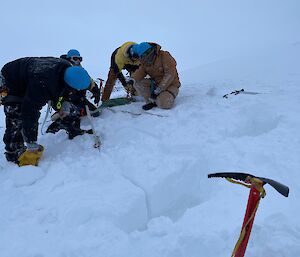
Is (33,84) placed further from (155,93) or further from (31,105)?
(155,93)

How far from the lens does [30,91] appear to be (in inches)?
164

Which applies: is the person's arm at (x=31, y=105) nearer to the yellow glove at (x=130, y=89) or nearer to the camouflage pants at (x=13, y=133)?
the camouflage pants at (x=13, y=133)

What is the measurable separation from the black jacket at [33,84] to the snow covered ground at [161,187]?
631 mm

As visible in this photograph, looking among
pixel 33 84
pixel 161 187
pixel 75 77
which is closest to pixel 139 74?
pixel 75 77

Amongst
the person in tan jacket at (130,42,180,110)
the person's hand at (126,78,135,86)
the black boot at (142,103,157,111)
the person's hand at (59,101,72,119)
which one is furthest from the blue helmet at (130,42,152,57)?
the person's hand at (59,101,72,119)

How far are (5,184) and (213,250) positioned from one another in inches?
104

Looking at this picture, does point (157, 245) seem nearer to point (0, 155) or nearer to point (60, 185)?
point (60, 185)

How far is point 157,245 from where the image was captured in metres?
2.87

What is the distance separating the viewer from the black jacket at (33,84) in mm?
4168

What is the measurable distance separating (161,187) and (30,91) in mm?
1990

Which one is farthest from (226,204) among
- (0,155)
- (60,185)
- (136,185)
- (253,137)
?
(0,155)

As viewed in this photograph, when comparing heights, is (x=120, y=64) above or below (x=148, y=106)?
above

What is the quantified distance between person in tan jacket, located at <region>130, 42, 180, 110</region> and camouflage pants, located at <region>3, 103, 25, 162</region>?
2324mm

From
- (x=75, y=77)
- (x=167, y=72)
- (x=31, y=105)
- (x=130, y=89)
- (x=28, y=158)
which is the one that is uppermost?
(x=75, y=77)
